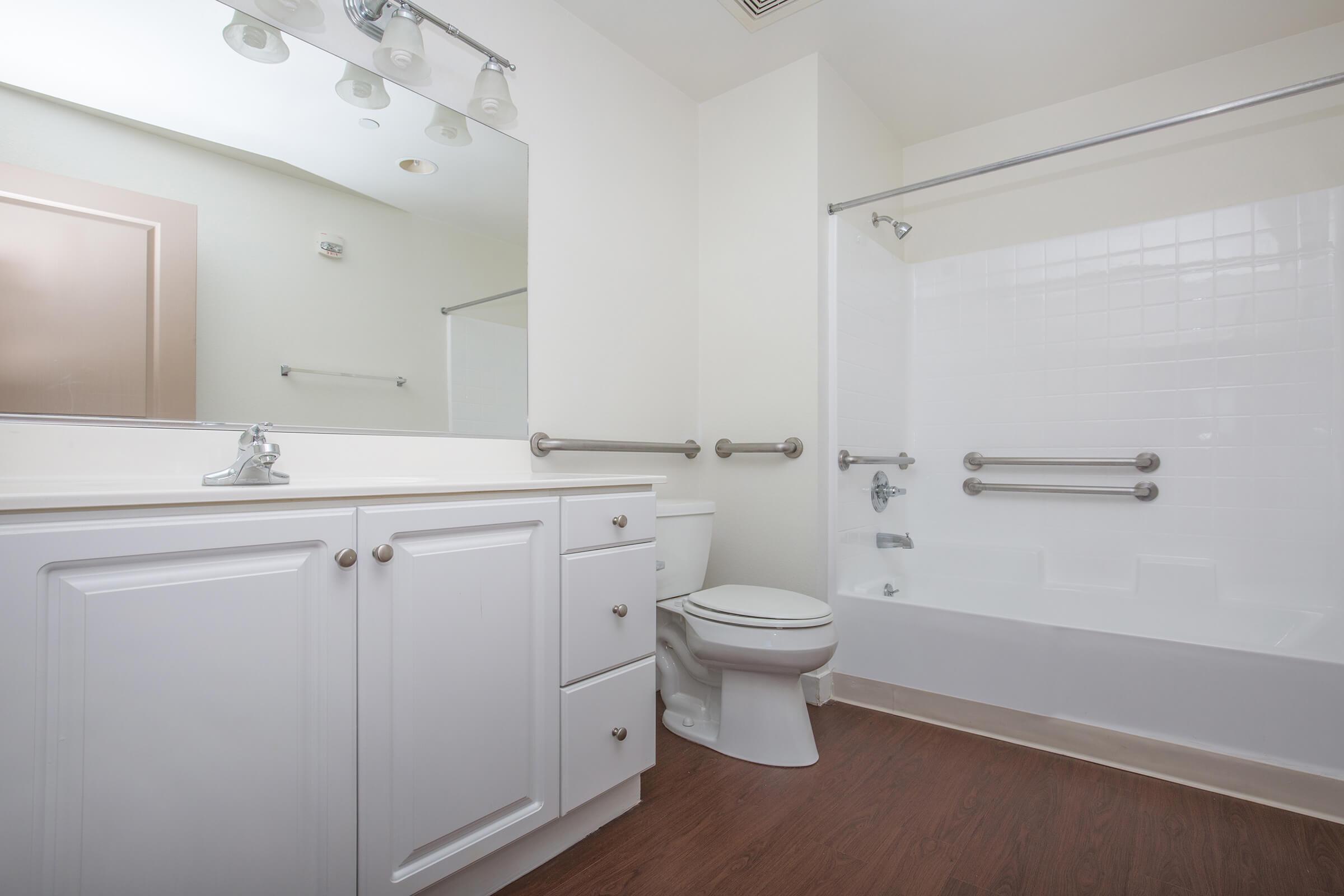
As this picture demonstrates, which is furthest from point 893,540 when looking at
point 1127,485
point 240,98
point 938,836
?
point 240,98

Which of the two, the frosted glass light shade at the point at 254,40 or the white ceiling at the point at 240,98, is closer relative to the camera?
the white ceiling at the point at 240,98

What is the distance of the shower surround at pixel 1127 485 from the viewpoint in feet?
5.82

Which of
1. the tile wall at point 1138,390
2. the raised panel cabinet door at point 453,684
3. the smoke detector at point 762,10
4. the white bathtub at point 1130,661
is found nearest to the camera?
the raised panel cabinet door at point 453,684

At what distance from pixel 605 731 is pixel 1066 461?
201 centimetres

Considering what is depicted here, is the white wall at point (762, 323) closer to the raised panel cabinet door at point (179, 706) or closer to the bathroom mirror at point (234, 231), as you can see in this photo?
the bathroom mirror at point (234, 231)

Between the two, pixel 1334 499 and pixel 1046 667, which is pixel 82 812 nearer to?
pixel 1046 667

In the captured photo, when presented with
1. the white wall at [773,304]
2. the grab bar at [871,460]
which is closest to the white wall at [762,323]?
the white wall at [773,304]

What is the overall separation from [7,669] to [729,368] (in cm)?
212

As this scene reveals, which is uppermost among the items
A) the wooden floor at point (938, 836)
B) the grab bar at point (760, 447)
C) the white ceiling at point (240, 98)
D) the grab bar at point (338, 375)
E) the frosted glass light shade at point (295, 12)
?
the frosted glass light shade at point (295, 12)

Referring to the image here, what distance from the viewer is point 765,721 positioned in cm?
183

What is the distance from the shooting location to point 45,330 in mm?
1104

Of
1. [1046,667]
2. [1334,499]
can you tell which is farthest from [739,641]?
[1334,499]

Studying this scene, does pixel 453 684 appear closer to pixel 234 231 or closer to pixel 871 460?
pixel 234 231

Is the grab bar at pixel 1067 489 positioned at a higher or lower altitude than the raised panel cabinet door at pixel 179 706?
higher
